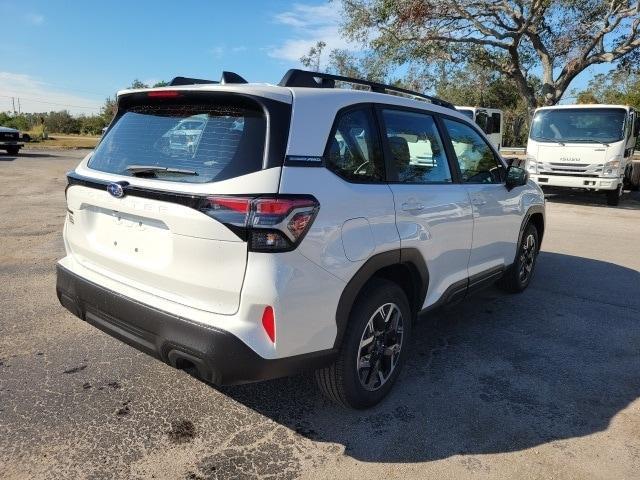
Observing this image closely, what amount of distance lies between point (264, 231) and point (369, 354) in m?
1.13

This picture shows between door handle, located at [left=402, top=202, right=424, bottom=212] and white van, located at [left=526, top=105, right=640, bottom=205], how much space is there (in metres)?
10.7

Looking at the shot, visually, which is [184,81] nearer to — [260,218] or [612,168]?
[260,218]

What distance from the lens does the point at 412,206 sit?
310cm

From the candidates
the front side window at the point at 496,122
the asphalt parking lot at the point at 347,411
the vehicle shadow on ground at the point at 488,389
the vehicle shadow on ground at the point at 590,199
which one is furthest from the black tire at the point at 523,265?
the front side window at the point at 496,122

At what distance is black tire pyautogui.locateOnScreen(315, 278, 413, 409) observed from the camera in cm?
278

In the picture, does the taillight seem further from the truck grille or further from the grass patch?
the grass patch

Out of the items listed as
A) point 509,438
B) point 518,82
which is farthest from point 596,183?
point 509,438

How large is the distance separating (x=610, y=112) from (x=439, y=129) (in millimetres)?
10740

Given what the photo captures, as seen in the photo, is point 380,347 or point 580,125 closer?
point 380,347

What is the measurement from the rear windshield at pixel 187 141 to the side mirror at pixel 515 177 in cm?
277

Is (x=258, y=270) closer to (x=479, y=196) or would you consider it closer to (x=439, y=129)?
(x=439, y=129)

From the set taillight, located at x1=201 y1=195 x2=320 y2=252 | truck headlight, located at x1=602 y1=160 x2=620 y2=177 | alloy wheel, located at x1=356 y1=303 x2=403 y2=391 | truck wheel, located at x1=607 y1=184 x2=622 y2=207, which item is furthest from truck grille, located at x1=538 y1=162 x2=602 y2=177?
taillight, located at x1=201 y1=195 x2=320 y2=252

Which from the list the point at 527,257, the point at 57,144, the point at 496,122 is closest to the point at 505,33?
the point at 496,122

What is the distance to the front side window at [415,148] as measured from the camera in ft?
10.3
